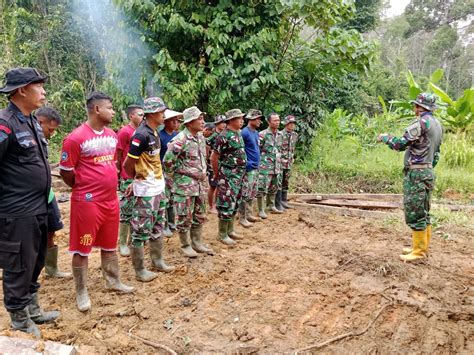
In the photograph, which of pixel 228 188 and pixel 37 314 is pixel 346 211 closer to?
pixel 228 188

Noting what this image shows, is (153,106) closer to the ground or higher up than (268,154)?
higher up

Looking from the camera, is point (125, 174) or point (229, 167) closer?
point (125, 174)

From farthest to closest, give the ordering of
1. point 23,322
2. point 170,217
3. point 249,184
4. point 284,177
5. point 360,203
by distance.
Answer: point 360,203
point 284,177
point 249,184
point 170,217
point 23,322

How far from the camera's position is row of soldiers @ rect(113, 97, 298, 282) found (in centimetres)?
415

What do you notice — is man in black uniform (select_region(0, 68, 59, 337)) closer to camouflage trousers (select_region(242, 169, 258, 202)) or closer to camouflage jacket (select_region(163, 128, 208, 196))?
camouflage jacket (select_region(163, 128, 208, 196))

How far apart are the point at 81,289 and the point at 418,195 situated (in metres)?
4.02

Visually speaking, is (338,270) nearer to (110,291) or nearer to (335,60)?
(110,291)

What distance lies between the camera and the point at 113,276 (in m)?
4.00

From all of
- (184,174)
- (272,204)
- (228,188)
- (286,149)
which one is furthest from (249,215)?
(184,174)

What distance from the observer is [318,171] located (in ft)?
32.9

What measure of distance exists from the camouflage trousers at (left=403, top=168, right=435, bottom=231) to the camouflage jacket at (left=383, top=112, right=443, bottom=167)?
0.16 meters

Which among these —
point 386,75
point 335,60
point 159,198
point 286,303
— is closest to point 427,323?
point 286,303

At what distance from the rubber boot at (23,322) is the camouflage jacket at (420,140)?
4.18 m

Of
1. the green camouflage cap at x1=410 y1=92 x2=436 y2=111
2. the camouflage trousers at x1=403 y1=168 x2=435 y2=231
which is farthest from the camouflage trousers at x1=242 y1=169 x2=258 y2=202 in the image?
the green camouflage cap at x1=410 y1=92 x2=436 y2=111
